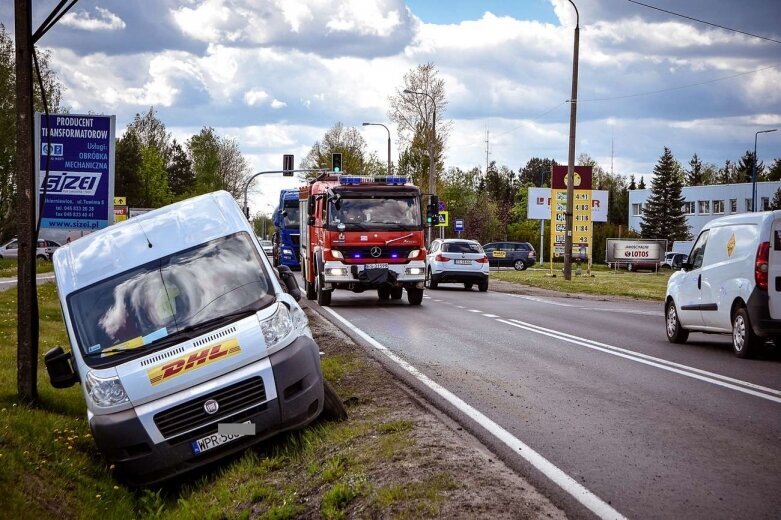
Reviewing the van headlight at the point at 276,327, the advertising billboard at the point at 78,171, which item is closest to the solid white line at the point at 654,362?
the van headlight at the point at 276,327

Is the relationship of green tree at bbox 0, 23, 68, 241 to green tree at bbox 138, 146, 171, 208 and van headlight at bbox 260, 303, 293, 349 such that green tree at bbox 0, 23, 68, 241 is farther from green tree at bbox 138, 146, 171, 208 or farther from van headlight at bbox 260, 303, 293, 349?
van headlight at bbox 260, 303, 293, 349

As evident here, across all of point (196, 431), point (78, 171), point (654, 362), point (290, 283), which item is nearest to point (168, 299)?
point (196, 431)

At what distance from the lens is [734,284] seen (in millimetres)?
13758

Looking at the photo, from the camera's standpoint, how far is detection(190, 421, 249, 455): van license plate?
7633 mm

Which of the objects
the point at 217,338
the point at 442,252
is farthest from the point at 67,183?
the point at 442,252

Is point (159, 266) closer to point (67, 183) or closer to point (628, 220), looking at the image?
point (67, 183)

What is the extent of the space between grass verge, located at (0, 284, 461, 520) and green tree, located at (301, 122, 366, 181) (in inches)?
3282

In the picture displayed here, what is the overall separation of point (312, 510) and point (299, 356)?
1.82 meters

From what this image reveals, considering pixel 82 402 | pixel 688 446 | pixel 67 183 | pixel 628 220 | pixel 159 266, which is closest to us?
pixel 688 446

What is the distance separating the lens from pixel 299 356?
7.93 meters

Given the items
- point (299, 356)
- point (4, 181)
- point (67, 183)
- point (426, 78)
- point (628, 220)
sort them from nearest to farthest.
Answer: point (299, 356) < point (67, 183) < point (4, 181) < point (426, 78) < point (628, 220)

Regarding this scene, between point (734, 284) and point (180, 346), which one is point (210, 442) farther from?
point (734, 284)

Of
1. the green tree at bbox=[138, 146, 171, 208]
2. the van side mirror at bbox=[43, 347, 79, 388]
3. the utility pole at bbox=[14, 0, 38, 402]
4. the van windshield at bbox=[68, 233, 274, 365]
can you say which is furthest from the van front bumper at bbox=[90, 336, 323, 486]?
the green tree at bbox=[138, 146, 171, 208]

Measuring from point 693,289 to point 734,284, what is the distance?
1394 mm
